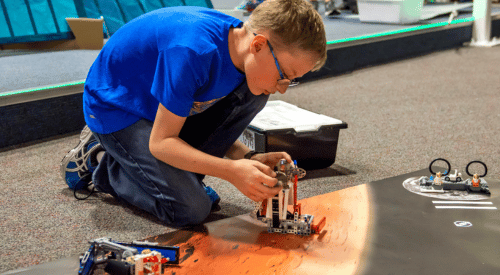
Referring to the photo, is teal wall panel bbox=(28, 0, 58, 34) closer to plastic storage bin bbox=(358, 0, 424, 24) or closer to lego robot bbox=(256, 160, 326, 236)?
lego robot bbox=(256, 160, 326, 236)

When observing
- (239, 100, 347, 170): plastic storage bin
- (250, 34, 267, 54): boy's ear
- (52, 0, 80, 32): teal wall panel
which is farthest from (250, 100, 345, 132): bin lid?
(52, 0, 80, 32): teal wall panel

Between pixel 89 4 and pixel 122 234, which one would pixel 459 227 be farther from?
pixel 89 4

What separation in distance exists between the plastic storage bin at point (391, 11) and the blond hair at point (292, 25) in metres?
3.00

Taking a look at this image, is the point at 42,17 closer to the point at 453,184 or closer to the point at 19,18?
the point at 19,18

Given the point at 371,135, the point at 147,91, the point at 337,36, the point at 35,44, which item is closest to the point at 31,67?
the point at 35,44

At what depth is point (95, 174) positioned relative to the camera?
1266 mm

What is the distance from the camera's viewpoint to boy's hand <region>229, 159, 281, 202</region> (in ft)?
3.12

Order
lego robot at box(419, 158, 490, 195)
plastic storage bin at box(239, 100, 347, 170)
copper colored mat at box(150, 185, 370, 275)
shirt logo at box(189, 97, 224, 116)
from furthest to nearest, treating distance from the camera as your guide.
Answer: plastic storage bin at box(239, 100, 347, 170) → lego robot at box(419, 158, 490, 195) → shirt logo at box(189, 97, 224, 116) → copper colored mat at box(150, 185, 370, 275)

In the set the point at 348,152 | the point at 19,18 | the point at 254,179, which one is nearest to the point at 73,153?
the point at 254,179

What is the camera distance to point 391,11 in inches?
145

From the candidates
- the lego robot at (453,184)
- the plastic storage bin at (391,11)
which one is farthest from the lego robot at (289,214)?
the plastic storage bin at (391,11)

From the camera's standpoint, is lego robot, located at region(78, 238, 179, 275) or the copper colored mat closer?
lego robot, located at region(78, 238, 179, 275)

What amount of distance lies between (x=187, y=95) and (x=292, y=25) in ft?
0.82

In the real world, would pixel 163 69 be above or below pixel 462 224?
above
